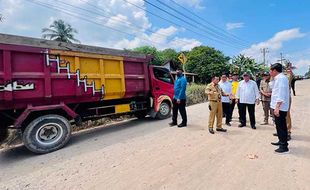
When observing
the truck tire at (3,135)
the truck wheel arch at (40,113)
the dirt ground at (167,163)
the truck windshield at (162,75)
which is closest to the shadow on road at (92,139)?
the dirt ground at (167,163)

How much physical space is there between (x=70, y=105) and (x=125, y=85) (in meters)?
1.79

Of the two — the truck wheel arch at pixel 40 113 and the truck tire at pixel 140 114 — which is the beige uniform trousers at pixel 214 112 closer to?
the truck tire at pixel 140 114

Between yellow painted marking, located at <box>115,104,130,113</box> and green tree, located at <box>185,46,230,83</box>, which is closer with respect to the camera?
yellow painted marking, located at <box>115,104,130,113</box>

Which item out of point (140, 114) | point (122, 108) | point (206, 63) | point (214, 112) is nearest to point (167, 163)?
point (214, 112)

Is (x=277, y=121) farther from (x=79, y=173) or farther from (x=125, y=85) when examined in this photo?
(x=125, y=85)

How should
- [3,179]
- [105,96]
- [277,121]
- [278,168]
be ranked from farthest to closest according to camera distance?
[105,96] < [277,121] < [3,179] < [278,168]

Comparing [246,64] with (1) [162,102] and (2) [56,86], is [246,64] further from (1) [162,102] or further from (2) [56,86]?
(2) [56,86]

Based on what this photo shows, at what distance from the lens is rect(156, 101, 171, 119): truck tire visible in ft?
28.8

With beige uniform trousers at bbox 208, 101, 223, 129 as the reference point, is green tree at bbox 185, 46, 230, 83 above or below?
above

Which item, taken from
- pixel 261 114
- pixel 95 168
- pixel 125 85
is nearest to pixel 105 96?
pixel 125 85

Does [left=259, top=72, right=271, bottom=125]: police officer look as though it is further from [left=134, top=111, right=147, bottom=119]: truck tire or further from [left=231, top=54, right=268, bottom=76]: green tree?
[left=231, top=54, right=268, bottom=76]: green tree

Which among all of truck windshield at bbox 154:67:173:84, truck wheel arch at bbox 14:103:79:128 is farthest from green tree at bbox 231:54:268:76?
truck wheel arch at bbox 14:103:79:128

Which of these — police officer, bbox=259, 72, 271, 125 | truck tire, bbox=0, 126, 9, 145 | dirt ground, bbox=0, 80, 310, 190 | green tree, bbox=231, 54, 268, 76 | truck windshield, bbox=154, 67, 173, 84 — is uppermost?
green tree, bbox=231, 54, 268, 76

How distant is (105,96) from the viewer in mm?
6883
